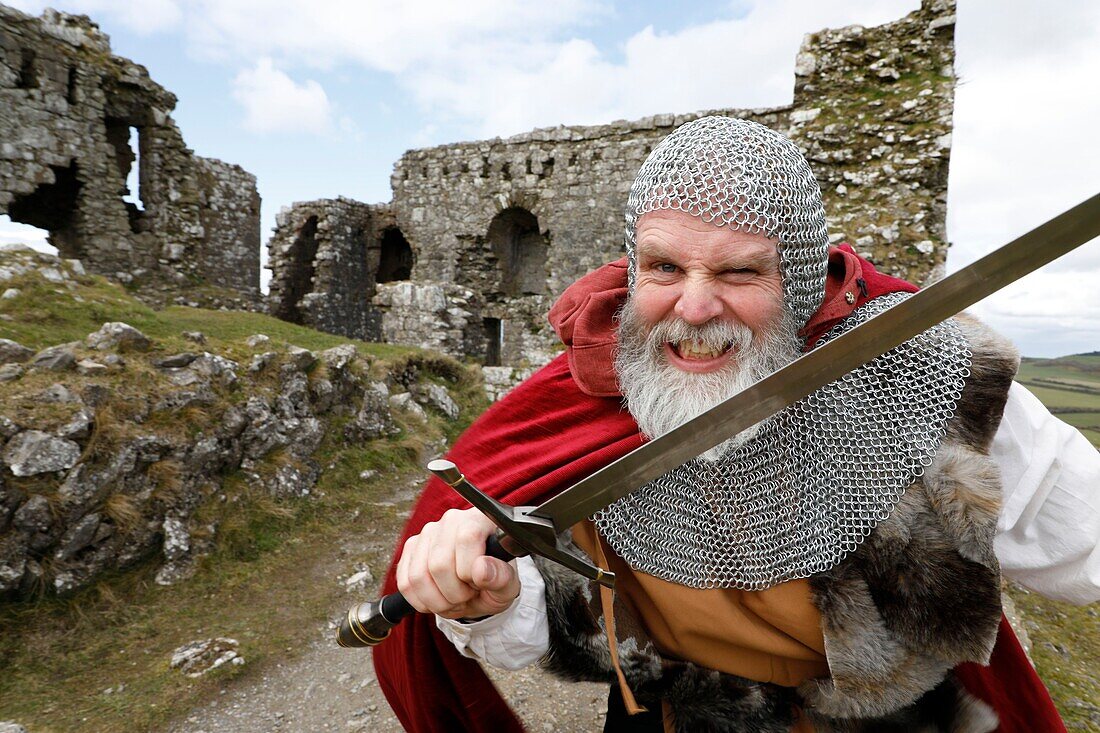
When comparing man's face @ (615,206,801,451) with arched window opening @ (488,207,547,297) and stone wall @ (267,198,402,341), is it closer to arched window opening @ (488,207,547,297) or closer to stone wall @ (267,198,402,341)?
arched window opening @ (488,207,547,297)

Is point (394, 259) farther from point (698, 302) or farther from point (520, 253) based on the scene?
point (698, 302)

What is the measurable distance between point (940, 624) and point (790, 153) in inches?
44.7

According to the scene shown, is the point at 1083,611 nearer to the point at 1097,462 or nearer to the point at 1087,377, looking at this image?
the point at 1097,462

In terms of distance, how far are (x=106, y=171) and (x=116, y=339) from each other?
24.5ft

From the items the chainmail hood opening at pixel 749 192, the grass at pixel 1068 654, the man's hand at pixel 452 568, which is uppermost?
the chainmail hood opening at pixel 749 192

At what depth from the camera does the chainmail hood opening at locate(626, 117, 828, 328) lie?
4.45ft

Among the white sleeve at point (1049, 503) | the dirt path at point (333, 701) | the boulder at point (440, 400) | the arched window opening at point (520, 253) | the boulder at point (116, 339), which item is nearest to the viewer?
the white sleeve at point (1049, 503)

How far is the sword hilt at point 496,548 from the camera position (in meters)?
1.00

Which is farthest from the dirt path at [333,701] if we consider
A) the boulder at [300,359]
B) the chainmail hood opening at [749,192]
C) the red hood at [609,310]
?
the boulder at [300,359]

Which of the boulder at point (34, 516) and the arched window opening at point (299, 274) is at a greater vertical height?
the arched window opening at point (299, 274)

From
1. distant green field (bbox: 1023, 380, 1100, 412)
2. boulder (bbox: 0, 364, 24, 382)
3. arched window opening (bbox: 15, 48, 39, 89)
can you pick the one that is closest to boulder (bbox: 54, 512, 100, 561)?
boulder (bbox: 0, 364, 24, 382)

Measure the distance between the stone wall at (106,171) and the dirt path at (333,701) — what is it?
9.45 meters

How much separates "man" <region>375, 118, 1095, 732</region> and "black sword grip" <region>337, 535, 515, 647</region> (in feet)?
0.11

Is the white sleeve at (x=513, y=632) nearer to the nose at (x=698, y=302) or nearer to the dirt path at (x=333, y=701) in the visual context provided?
the nose at (x=698, y=302)
